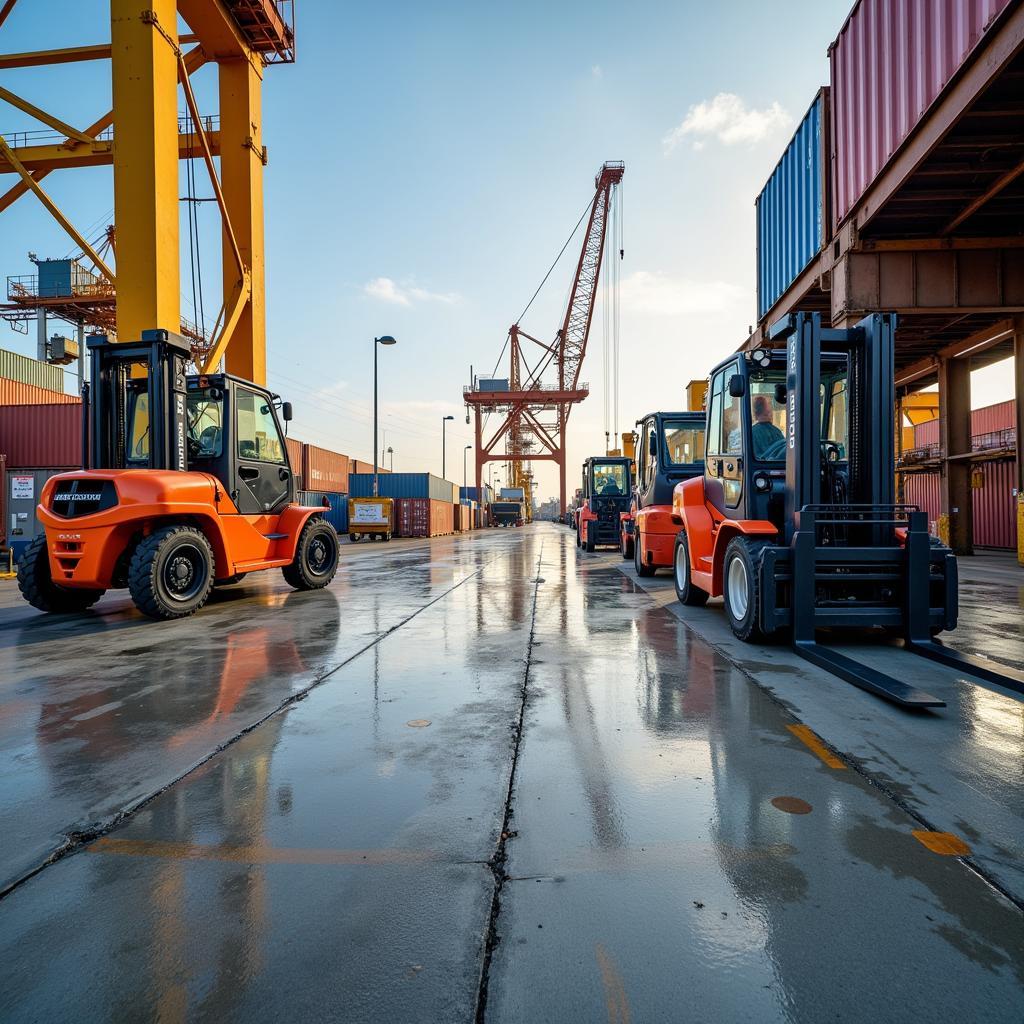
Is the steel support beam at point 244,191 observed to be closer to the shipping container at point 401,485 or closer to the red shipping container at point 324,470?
the red shipping container at point 324,470

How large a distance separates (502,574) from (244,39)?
48.6 ft

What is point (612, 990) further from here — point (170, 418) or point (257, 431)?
point (257, 431)

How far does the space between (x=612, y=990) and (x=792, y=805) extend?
135 cm

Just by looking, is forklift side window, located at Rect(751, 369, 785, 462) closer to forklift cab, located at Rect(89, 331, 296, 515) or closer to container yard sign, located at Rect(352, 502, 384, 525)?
forklift cab, located at Rect(89, 331, 296, 515)

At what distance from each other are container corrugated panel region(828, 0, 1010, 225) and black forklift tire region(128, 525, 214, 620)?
12008mm

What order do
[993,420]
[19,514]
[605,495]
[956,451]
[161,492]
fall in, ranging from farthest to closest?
[993,420] → [956,451] → [605,495] → [19,514] → [161,492]

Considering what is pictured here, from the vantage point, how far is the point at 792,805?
2.55 meters

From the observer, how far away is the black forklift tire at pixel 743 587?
5.54m

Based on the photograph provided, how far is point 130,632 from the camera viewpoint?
6.45m

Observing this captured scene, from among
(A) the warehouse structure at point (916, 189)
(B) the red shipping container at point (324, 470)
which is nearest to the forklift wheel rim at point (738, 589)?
(A) the warehouse structure at point (916, 189)

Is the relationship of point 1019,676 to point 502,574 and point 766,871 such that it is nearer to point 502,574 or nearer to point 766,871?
point 766,871

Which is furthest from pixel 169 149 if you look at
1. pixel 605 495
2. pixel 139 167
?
pixel 605 495

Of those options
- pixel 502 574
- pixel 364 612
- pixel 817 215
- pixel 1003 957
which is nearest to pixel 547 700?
pixel 1003 957

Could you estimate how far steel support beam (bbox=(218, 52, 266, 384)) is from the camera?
1532cm
